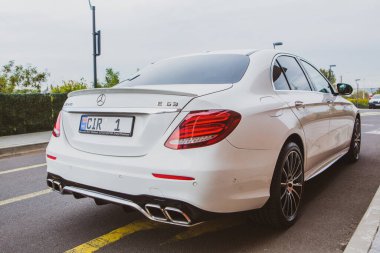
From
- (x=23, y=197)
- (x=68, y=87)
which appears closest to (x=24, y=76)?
(x=68, y=87)

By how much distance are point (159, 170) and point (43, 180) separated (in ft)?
10.9

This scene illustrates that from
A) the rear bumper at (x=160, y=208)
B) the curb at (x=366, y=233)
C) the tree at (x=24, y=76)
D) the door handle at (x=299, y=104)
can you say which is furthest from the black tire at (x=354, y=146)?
the tree at (x=24, y=76)

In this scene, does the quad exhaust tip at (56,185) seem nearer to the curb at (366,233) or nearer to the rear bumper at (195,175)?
the rear bumper at (195,175)

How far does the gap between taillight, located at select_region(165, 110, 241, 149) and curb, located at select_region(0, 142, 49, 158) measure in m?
6.67

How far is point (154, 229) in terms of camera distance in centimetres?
324

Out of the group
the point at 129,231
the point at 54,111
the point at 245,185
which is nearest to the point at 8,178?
the point at 129,231

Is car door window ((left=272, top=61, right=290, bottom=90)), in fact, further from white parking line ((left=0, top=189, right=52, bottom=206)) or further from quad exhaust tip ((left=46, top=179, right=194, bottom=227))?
white parking line ((left=0, top=189, right=52, bottom=206))

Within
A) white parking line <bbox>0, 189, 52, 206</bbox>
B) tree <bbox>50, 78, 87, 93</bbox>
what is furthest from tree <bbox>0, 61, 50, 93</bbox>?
white parking line <bbox>0, 189, 52, 206</bbox>

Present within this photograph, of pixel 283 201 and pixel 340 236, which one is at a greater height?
pixel 283 201

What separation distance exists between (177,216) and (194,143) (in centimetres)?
50

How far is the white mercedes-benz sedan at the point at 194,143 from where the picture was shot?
96.7 inches

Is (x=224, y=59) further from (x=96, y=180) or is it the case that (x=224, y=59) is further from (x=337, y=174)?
(x=337, y=174)

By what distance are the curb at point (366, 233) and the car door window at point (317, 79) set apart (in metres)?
1.59

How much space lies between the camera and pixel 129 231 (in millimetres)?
3215
